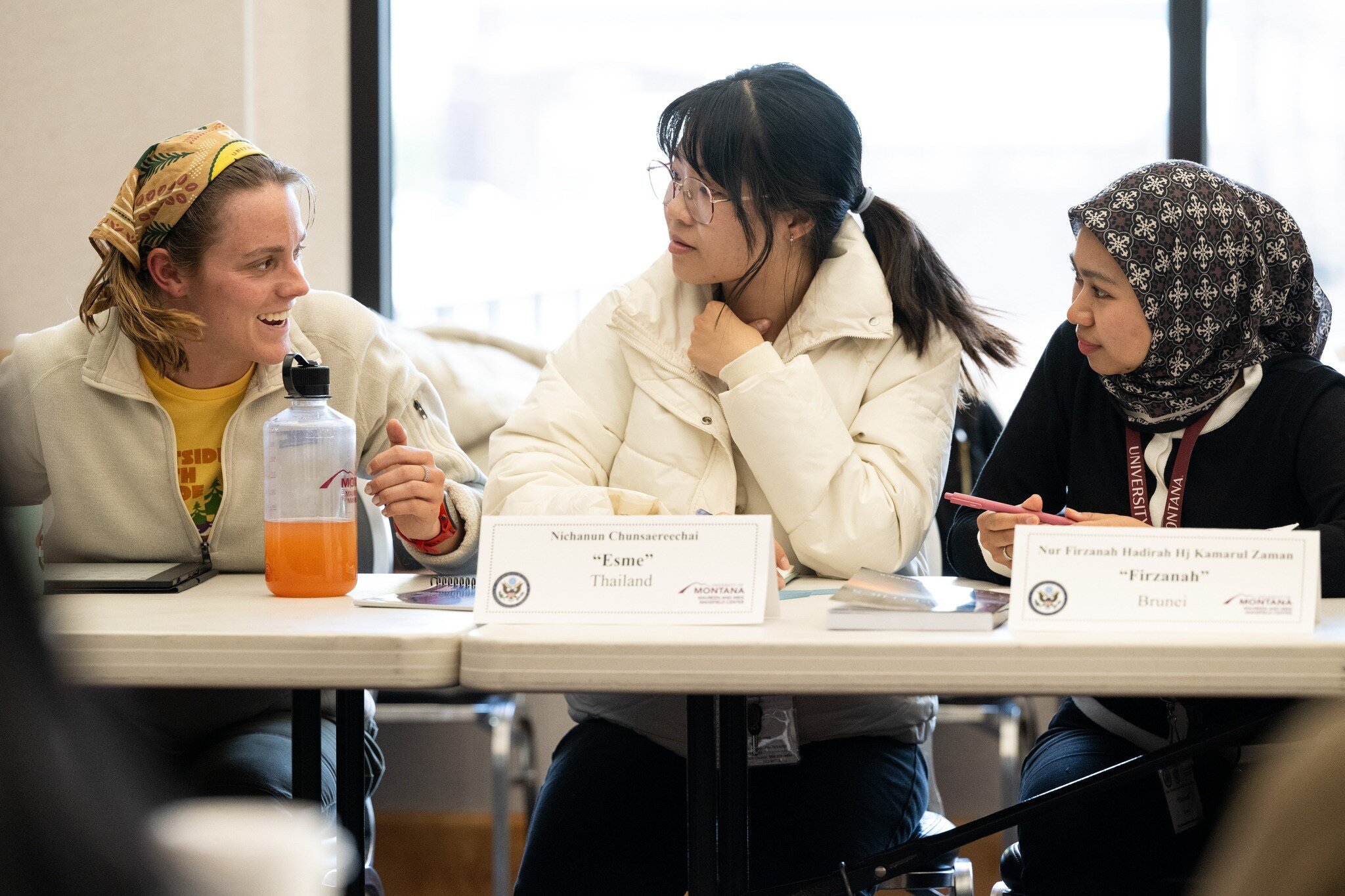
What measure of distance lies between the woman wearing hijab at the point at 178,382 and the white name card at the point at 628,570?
1.40 feet

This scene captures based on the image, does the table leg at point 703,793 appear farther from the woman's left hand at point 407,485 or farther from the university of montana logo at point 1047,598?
the woman's left hand at point 407,485

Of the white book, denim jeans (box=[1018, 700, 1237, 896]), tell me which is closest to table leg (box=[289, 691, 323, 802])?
the white book

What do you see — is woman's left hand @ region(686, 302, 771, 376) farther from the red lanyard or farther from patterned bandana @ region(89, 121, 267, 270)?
patterned bandana @ region(89, 121, 267, 270)

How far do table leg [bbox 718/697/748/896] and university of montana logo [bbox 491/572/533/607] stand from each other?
0.20 metres

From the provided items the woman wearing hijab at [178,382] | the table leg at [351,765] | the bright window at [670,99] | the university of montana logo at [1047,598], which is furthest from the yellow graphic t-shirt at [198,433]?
the bright window at [670,99]

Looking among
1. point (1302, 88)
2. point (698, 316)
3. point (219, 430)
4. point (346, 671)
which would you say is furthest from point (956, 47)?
Result: point (346, 671)

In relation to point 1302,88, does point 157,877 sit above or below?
below

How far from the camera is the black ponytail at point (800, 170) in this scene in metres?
1.67

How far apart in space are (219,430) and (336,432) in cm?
33

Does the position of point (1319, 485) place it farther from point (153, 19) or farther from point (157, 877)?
point (153, 19)

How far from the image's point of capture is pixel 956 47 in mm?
3094

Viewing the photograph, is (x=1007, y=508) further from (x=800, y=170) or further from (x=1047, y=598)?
(x=800, y=170)

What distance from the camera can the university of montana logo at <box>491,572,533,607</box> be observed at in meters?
1.09

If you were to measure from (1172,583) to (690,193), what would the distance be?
0.86 m
